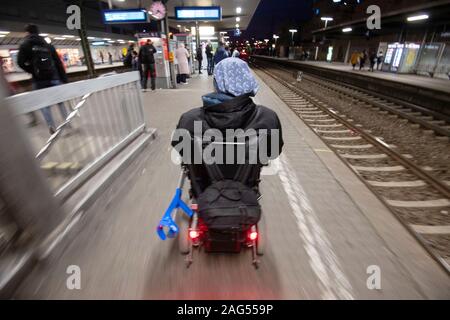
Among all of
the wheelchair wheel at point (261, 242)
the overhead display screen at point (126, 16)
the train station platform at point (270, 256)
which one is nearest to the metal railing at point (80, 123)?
the train station platform at point (270, 256)

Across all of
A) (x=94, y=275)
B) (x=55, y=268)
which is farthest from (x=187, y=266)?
(x=55, y=268)

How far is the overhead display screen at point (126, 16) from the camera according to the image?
514 inches

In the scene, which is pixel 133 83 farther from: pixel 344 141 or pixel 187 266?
pixel 344 141

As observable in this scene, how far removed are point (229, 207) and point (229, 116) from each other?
657mm

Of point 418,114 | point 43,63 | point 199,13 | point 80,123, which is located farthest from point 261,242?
point 199,13

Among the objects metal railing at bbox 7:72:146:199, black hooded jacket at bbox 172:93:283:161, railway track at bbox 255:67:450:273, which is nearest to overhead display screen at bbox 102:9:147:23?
metal railing at bbox 7:72:146:199

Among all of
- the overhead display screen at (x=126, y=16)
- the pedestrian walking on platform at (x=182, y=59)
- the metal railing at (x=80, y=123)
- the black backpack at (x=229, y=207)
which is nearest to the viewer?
the black backpack at (x=229, y=207)

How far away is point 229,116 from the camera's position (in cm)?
181

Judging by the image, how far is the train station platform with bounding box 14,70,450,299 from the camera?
6.40 ft

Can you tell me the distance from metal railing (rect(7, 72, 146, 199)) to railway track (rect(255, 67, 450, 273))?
12.6 ft

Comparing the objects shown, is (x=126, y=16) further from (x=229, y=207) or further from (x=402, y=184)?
(x=229, y=207)

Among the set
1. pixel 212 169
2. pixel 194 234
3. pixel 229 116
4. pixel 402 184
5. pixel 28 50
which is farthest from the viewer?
pixel 28 50

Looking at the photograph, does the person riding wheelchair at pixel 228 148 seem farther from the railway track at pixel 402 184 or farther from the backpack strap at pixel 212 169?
the railway track at pixel 402 184

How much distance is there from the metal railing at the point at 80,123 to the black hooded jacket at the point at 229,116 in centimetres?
143
